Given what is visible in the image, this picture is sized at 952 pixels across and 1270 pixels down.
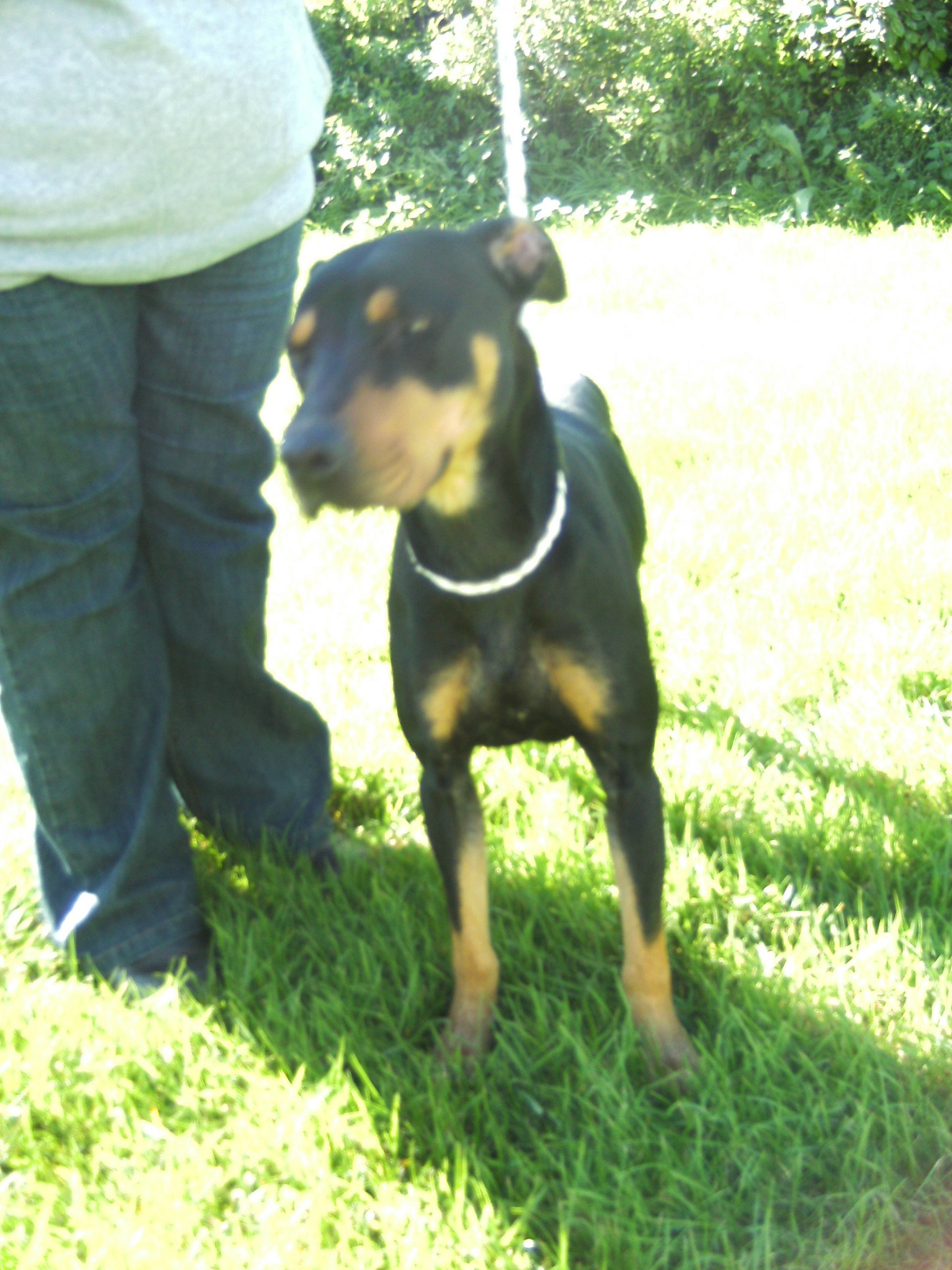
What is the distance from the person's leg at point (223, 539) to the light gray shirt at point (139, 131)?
16 centimetres

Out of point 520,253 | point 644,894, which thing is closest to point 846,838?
point 644,894

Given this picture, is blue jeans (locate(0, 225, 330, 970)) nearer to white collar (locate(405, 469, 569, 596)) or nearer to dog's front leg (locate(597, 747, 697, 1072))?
white collar (locate(405, 469, 569, 596))

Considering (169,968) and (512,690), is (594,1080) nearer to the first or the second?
(512,690)

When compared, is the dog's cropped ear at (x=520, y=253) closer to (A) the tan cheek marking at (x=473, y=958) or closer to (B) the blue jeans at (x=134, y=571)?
(B) the blue jeans at (x=134, y=571)

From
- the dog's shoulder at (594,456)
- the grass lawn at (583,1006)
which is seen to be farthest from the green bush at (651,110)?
the dog's shoulder at (594,456)

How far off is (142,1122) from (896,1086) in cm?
129

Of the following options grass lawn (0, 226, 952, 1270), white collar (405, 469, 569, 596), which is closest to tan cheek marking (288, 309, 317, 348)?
white collar (405, 469, 569, 596)

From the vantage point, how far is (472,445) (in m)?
2.21

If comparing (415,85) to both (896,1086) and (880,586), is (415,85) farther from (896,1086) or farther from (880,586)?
(896,1086)

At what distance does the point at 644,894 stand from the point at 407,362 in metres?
1.04

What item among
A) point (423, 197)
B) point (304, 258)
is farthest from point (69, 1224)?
point (423, 197)

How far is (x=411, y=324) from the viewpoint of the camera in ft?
6.67

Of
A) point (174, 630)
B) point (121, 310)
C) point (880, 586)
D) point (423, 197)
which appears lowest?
point (423, 197)

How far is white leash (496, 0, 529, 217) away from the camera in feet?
33.4
